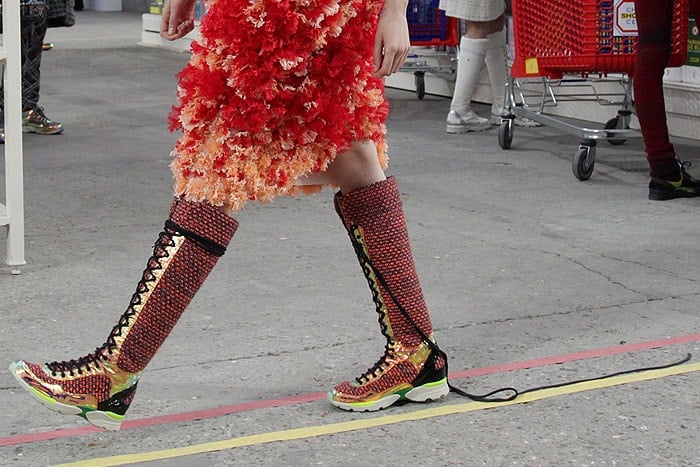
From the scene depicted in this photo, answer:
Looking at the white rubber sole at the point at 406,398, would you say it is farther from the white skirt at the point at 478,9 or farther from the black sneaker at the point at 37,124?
the black sneaker at the point at 37,124

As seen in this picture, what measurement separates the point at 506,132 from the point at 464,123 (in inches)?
33.5

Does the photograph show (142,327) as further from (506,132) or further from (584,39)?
(506,132)

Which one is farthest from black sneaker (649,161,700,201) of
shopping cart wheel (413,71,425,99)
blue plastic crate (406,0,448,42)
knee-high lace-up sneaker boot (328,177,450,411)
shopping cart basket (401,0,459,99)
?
shopping cart wheel (413,71,425,99)

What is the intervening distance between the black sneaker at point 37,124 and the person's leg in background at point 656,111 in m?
4.25

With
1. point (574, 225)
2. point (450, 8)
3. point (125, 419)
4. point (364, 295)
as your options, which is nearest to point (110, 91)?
point (450, 8)

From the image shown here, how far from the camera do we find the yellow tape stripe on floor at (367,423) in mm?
3113

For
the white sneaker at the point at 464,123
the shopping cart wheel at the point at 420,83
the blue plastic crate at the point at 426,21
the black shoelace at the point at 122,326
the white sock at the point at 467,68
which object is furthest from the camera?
the shopping cart wheel at the point at 420,83

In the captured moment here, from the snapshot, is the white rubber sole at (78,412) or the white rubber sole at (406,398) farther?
the white rubber sole at (406,398)

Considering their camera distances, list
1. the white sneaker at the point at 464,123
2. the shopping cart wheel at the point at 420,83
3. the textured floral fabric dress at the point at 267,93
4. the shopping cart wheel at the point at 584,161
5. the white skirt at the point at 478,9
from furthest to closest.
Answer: the shopping cart wheel at the point at 420,83
the white sneaker at the point at 464,123
the white skirt at the point at 478,9
the shopping cart wheel at the point at 584,161
the textured floral fabric dress at the point at 267,93

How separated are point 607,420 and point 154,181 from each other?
4.04 metres

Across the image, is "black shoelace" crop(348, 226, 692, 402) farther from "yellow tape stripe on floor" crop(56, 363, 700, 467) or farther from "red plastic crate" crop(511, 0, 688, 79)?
"red plastic crate" crop(511, 0, 688, 79)

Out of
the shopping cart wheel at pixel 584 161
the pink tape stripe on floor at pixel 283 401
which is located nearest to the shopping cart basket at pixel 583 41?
the shopping cart wheel at pixel 584 161

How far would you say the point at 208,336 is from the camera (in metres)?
4.14

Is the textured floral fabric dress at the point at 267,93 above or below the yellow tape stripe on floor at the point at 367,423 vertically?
above
